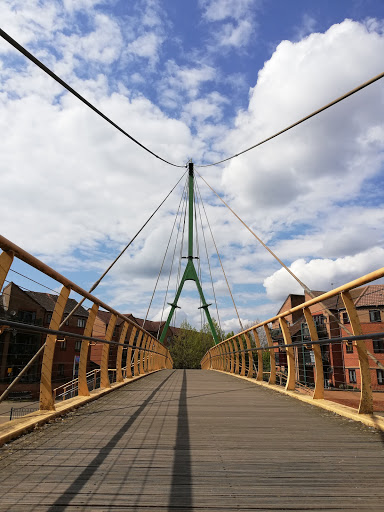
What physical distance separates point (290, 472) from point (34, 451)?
1.41 m

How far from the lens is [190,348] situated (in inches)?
1757

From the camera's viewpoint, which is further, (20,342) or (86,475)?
(20,342)

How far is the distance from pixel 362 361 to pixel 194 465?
1688mm

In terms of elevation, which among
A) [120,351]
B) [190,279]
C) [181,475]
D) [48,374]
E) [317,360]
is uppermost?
[190,279]

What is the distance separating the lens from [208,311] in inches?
846

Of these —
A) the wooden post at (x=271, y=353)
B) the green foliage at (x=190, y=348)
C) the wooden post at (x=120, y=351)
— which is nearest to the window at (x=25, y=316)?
the wooden post at (x=120, y=351)

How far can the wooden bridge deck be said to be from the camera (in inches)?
60.7

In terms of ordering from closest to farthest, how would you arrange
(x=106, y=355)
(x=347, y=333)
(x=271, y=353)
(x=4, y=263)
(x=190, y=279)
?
(x=4, y=263)
(x=347, y=333)
(x=106, y=355)
(x=271, y=353)
(x=190, y=279)

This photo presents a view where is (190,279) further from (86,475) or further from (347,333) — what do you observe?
Result: (86,475)

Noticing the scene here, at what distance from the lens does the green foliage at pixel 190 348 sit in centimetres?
4381

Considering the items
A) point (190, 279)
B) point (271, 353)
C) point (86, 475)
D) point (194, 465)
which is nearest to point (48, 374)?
point (86, 475)

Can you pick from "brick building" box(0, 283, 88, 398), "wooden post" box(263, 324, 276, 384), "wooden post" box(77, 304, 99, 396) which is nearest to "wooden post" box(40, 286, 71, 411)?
"brick building" box(0, 283, 88, 398)

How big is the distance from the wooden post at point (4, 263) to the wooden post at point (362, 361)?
8.22 ft

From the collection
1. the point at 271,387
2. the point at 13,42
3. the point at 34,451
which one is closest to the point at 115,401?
the point at 34,451
